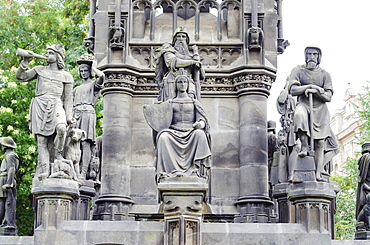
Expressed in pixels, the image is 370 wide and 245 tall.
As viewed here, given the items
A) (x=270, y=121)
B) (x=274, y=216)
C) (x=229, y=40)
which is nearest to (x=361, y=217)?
(x=274, y=216)

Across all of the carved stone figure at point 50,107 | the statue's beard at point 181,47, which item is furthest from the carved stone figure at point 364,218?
the carved stone figure at point 50,107

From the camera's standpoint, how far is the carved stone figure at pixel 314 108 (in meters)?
18.3

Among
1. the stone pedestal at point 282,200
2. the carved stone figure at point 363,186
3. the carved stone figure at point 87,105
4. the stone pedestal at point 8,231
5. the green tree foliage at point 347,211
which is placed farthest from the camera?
the green tree foliage at point 347,211

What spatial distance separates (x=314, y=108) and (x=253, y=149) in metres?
3.12

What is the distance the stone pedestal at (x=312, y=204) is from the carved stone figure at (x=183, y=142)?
203 cm

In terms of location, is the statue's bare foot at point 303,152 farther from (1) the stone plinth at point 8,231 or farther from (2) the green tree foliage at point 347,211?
(2) the green tree foliage at point 347,211

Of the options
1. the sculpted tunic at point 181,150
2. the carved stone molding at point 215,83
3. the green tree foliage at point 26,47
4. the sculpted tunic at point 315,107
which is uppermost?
the green tree foliage at point 26,47

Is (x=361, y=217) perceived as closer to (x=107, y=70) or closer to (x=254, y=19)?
(x=254, y=19)

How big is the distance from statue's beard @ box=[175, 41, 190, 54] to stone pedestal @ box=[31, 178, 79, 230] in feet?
14.3

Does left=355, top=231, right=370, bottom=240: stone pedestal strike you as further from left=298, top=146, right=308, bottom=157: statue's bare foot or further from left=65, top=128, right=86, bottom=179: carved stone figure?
left=65, top=128, right=86, bottom=179: carved stone figure

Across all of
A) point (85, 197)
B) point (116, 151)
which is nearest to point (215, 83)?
point (116, 151)

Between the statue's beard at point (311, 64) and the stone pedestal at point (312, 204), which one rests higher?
the statue's beard at point (311, 64)

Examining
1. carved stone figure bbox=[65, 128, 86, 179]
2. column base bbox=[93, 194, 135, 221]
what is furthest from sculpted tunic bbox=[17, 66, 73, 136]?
column base bbox=[93, 194, 135, 221]

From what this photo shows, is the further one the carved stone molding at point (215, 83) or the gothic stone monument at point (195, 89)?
the carved stone molding at point (215, 83)
